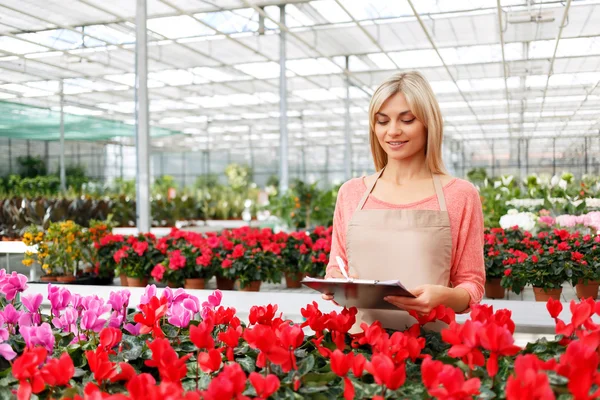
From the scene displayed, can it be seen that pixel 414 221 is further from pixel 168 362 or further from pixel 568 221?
pixel 568 221

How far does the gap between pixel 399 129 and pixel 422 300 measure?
0.48 meters

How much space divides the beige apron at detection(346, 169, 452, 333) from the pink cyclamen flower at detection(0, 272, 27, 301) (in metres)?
0.87

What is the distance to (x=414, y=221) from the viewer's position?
1729mm

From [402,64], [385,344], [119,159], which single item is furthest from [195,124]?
[385,344]

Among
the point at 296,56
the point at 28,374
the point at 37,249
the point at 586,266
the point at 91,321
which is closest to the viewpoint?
the point at 28,374

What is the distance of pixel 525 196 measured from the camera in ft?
24.8

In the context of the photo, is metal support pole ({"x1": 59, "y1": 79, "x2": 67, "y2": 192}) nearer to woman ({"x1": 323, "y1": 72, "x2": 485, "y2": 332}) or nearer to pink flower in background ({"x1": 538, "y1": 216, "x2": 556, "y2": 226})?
pink flower in background ({"x1": 538, "y1": 216, "x2": 556, "y2": 226})

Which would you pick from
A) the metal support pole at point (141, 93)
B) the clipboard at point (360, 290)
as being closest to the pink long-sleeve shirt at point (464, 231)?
the clipboard at point (360, 290)

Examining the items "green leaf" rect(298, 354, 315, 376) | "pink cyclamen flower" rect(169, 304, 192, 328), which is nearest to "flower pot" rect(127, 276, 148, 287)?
"pink cyclamen flower" rect(169, 304, 192, 328)

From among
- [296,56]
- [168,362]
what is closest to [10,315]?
[168,362]

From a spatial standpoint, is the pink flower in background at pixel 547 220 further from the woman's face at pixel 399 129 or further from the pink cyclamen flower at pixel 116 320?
the pink cyclamen flower at pixel 116 320

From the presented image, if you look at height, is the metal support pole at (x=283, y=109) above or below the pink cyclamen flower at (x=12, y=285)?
above

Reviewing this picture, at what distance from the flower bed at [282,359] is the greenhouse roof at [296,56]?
12.5 feet

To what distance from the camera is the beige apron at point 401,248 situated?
1711 millimetres
